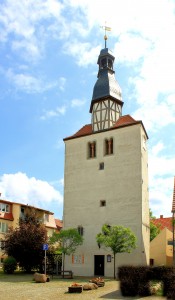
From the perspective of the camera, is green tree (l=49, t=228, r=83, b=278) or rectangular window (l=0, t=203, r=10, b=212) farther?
rectangular window (l=0, t=203, r=10, b=212)

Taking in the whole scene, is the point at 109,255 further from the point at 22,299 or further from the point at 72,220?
the point at 22,299

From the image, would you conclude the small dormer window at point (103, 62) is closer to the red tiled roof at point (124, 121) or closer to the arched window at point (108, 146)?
the red tiled roof at point (124, 121)

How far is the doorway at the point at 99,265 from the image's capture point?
35219mm

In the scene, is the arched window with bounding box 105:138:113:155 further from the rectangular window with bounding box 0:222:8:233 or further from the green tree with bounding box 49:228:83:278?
the rectangular window with bounding box 0:222:8:233

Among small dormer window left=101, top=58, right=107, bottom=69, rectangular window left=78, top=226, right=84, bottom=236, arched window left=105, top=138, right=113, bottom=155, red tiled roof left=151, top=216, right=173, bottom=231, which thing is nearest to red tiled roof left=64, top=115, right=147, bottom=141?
arched window left=105, top=138, right=113, bottom=155

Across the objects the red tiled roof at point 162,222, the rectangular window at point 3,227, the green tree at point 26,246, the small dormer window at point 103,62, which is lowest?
the green tree at point 26,246

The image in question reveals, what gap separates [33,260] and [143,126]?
1760cm

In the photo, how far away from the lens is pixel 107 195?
36562mm

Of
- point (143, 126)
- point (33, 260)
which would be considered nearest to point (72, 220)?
point (33, 260)

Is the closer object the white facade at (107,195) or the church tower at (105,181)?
the white facade at (107,195)

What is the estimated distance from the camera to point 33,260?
37906mm

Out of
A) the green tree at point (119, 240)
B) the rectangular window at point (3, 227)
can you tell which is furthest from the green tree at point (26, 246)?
the rectangular window at point (3, 227)

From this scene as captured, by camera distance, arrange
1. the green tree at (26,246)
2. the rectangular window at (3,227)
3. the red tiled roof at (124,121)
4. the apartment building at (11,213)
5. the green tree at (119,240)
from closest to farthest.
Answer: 1. the green tree at (119,240)
2. the green tree at (26,246)
3. the red tiled roof at (124,121)
4. the rectangular window at (3,227)
5. the apartment building at (11,213)

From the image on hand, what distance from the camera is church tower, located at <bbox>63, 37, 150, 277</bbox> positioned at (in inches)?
1371
